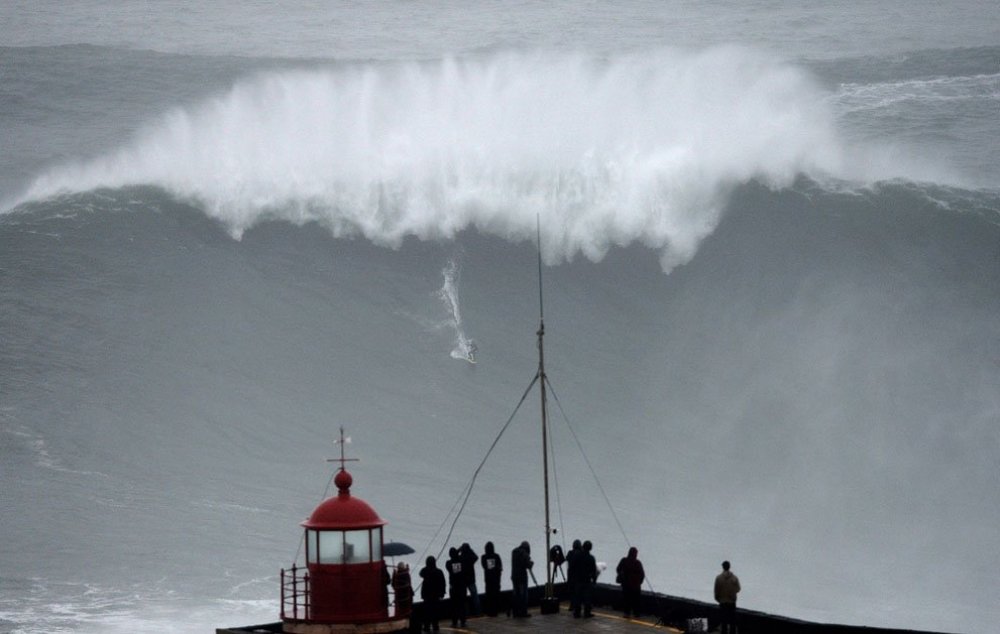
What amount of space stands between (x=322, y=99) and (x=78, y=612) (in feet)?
80.0

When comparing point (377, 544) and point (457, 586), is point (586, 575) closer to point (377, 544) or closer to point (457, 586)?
point (457, 586)

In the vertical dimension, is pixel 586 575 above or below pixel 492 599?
above

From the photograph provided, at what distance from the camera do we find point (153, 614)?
2178cm

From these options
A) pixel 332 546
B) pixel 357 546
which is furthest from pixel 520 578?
pixel 332 546

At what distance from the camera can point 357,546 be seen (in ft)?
50.0

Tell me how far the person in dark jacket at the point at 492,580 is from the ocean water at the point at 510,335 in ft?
14.4

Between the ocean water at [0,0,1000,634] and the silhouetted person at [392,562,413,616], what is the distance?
6.07 metres

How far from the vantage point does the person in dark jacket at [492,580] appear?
60.8ft

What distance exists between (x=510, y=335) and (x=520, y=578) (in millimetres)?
14454

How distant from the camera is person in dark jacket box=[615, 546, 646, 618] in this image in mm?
18359

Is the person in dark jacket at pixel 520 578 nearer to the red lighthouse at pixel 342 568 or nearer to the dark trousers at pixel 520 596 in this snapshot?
the dark trousers at pixel 520 596

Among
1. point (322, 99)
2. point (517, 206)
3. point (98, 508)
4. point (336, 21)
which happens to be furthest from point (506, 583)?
point (336, 21)

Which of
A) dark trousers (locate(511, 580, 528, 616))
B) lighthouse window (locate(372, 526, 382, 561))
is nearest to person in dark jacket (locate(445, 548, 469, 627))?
dark trousers (locate(511, 580, 528, 616))

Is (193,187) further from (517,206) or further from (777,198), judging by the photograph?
(777,198)
